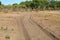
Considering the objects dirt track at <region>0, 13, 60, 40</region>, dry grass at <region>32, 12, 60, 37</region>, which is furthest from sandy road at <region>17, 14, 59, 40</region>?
dry grass at <region>32, 12, 60, 37</region>

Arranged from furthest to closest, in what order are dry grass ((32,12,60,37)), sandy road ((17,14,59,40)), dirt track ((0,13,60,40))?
dry grass ((32,12,60,37)) < dirt track ((0,13,60,40)) < sandy road ((17,14,59,40))

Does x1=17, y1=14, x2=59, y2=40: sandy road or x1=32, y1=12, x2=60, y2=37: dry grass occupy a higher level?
x1=17, y1=14, x2=59, y2=40: sandy road

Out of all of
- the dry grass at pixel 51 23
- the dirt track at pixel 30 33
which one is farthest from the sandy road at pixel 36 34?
the dry grass at pixel 51 23

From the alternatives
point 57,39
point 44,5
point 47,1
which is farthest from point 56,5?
point 57,39

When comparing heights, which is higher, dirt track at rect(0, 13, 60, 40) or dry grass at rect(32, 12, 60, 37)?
dirt track at rect(0, 13, 60, 40)

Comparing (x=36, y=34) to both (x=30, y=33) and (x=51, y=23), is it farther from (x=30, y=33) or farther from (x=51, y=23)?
(x=51, y=23)

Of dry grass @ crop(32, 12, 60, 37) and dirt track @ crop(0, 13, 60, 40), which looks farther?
dry grass @ crop(32, 12, 60, 37)

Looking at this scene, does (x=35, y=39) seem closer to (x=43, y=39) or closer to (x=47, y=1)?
(x=43, y=39)

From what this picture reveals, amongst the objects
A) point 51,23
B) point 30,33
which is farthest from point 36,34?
point 51,23

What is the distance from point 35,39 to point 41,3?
14175 cm

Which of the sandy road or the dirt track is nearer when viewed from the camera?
the sandy road

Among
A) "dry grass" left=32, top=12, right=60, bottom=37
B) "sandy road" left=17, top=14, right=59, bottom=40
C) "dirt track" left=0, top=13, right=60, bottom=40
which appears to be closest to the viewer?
"sandy road" left=17, top=14, right=59, bottom=40

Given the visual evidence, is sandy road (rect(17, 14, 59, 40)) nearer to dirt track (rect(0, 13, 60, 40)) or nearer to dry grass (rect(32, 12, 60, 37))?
dirt track (rect(0, 13, 60, 40))

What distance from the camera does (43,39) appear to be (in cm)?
1658
